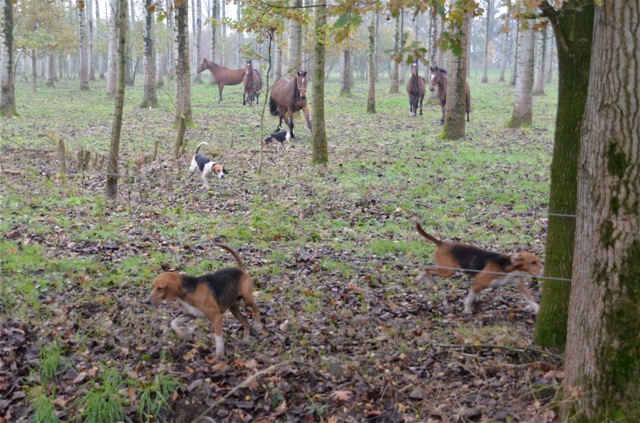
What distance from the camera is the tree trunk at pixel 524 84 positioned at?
19.5 m

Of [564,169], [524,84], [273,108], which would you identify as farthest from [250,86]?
[564,169]

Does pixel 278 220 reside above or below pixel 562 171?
below

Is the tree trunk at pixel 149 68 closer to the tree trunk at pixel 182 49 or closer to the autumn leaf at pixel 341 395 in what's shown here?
the tree trunk at pixel 182 49

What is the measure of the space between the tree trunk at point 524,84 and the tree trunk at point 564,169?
14.9 meters

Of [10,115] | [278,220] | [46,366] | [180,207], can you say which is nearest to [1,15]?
[10,115]

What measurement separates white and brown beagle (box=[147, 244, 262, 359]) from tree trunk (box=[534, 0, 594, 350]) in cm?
288

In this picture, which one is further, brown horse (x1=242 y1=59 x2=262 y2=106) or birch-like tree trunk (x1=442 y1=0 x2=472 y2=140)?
brown horse (x1=242 y1=59 x2=262 y2=106)

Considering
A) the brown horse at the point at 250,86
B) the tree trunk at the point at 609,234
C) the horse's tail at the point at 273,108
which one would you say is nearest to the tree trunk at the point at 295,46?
the horse's tail at the point at 273,108

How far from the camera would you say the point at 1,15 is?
20641 mm

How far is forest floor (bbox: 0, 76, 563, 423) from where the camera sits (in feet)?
17.4

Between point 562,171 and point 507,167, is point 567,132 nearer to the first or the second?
point 562,171

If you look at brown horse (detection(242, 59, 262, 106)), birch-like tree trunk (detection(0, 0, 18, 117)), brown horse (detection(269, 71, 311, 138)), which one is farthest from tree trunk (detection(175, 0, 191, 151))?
brown horse (detection(242, 59, 262, 106))

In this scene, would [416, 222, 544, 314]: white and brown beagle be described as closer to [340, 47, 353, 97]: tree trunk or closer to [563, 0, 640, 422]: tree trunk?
[563, 0, 640, 422]: tree trunk

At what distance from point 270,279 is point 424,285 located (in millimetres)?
1905
